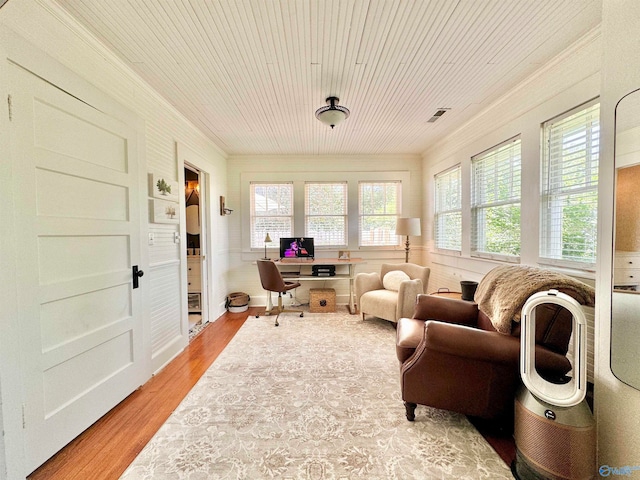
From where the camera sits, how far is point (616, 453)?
1134mm

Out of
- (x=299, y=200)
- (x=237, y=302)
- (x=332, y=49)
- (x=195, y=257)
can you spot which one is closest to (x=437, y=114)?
(x=332, y=49)

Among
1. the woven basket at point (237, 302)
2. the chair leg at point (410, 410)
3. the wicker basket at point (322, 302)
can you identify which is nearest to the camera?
the chair leg at point (410, 410)

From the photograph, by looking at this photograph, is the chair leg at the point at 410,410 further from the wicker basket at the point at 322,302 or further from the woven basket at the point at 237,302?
the woven basket at the point at 237,302

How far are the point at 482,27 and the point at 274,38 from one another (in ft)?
4.41

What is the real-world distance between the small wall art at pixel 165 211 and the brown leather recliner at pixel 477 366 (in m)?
2.41

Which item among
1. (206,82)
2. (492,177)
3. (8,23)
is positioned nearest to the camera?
(8,23)

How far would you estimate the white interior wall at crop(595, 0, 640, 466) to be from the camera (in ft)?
3.61

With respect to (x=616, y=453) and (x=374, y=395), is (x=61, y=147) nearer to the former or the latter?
(x=374, y=395)

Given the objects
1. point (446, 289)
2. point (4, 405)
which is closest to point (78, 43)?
point (4, 405)

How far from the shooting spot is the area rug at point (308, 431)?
1.34 meters

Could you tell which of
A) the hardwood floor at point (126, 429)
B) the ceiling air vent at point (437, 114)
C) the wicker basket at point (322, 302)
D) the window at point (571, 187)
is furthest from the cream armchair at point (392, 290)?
the hardwood floor at point (126, 429)

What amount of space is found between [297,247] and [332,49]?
2884 mm

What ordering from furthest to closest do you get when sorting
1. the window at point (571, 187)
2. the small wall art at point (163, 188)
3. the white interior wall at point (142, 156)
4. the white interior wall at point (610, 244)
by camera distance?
the small wall art at point (163, 188) → the window at point (571, 187) → the white interior wall at point (142, 156) → the white interior wall at point (610, 244)

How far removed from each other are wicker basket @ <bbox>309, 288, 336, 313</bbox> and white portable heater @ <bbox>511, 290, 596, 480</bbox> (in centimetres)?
292
